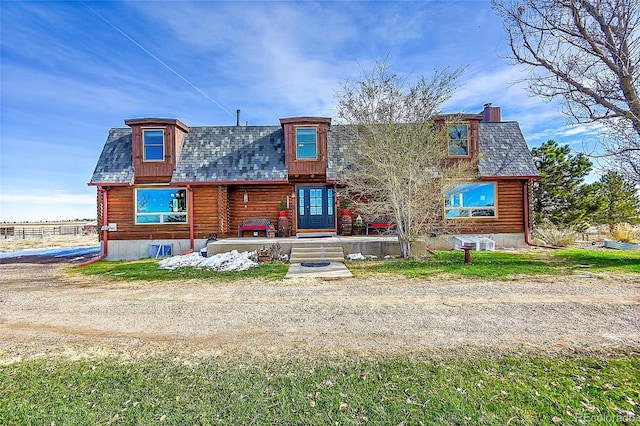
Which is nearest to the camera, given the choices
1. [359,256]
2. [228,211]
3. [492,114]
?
[359,256]

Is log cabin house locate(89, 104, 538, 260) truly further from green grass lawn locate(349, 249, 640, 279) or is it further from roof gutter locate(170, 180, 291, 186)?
green grass lawn locate(349, 249, 640, 279)

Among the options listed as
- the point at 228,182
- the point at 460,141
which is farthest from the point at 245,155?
the point at 460,141

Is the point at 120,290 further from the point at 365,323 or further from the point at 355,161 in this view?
the point at 355,161

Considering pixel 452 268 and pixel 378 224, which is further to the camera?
pixel 378 224

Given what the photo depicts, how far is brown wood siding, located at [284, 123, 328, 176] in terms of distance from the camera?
1309 centimetres

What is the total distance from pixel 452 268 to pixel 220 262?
6.91 metres

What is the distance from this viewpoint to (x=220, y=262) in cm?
995

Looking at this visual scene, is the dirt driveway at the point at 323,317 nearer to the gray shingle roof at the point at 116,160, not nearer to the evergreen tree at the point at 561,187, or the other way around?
the gray shingle roof at the point at 116,160

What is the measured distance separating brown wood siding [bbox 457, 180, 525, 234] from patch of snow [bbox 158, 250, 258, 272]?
29.5ft

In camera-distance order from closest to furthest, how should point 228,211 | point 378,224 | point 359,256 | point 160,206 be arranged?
point 359,256
point 160,206
point 378,224
point 228,211

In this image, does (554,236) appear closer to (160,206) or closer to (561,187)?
(561,187)

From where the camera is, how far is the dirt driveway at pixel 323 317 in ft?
12.7

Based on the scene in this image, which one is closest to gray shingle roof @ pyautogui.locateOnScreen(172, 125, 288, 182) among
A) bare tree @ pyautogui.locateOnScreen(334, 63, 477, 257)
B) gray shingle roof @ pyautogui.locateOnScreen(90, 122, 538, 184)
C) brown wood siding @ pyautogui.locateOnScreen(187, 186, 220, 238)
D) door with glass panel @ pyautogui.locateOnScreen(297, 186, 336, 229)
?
gray shingle roof @ pyautogui.locateOnScreen(90, 122, 538, 184)

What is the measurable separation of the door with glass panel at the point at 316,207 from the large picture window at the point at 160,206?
4.92 metres
